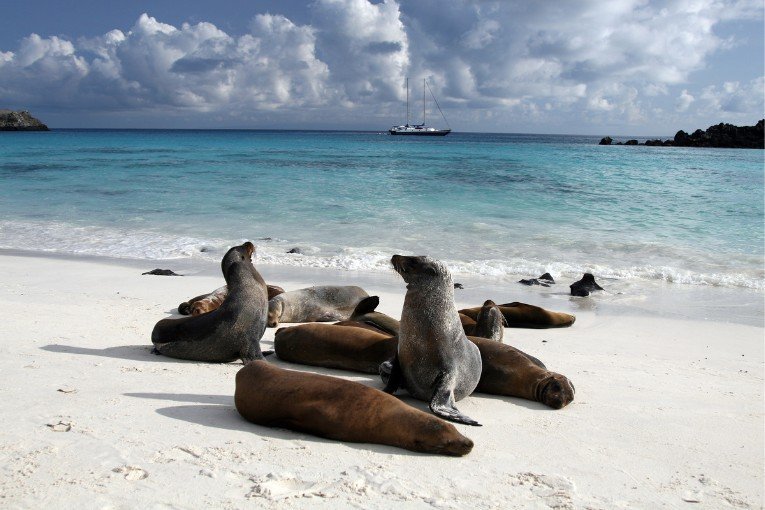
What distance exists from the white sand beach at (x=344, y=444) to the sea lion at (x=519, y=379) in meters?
0.10

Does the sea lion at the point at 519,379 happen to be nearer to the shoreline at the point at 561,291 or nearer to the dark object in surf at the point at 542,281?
the shoreline at the point at 561,291

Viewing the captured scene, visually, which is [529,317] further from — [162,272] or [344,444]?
[162,272]

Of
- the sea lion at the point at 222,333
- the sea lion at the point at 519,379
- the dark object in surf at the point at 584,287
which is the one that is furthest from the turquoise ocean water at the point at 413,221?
the sea lion at the point at 519,379

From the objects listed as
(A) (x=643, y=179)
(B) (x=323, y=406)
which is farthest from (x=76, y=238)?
(A) (x=643, y=179)

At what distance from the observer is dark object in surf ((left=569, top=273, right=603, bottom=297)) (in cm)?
968

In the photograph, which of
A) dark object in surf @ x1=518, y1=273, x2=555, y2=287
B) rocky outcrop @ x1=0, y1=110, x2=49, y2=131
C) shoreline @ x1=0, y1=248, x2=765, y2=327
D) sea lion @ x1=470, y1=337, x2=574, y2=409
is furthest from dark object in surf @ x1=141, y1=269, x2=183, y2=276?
rocky outcrop @ x1=0, y1=110, x2=49, y2=131

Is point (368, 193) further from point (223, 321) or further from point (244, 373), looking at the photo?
point (244, 373)

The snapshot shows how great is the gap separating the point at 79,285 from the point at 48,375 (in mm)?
4648

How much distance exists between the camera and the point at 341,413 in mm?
3834

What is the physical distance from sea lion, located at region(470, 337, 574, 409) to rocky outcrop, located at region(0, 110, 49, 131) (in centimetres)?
13304

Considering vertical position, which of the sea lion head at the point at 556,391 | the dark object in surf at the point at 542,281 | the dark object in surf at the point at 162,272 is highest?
the sea lion head at the point at 556,391

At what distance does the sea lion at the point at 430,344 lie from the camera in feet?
15.8

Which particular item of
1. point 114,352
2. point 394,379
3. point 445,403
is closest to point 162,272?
point 114,352

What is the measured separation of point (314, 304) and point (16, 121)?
130715 mm
